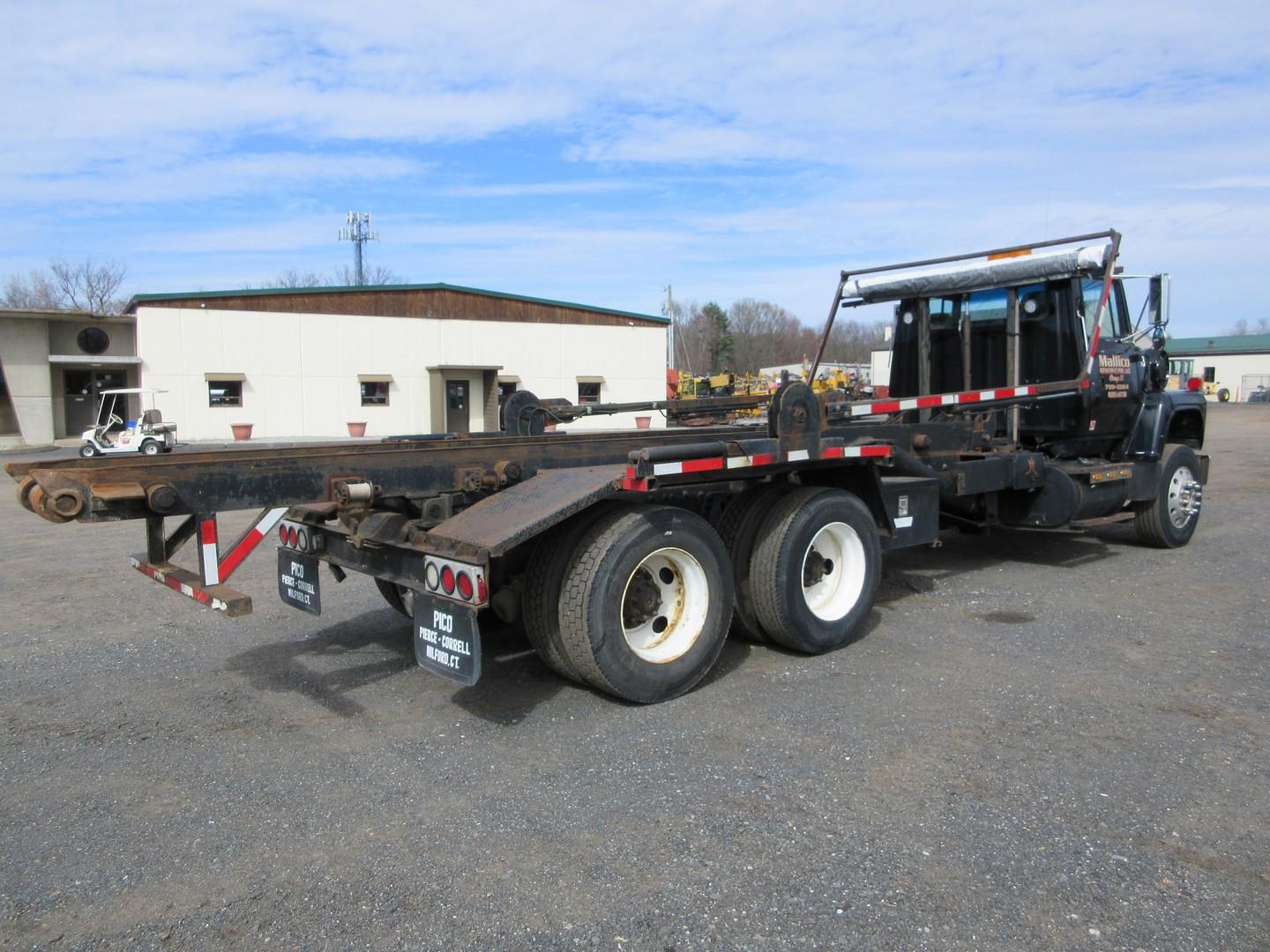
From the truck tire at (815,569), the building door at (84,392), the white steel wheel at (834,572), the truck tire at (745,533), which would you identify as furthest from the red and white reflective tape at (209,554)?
the building door at (84,392)

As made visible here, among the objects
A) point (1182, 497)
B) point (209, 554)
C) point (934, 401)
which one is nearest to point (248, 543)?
point (209, 554)

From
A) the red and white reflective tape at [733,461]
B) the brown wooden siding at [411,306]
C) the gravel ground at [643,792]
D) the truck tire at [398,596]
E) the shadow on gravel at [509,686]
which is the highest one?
the brown wooden siding at [411,306]

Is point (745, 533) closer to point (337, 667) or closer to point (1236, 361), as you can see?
point (337, 667)

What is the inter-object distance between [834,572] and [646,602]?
5.17 feet

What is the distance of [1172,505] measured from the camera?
9102 millimetres

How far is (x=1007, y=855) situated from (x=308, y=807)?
8.60 ft

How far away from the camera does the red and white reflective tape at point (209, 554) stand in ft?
14.3

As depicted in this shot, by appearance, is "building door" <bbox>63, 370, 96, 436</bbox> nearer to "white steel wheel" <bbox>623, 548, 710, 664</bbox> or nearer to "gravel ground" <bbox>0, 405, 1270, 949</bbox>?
"gravel ground" <bbox>0, 405, 1270, 949</bbox>

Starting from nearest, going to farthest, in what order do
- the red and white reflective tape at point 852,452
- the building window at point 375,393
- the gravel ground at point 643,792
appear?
the gravel ground at point 643,792 → the red and white reflective tape at point 852,452 → the building window at point 375,393

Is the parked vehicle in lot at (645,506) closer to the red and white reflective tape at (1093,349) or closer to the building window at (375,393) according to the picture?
the red and white reflective tape at (1093,349)

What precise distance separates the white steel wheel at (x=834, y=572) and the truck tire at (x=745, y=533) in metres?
0.38

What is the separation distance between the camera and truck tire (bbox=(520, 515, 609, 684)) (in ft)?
15.3

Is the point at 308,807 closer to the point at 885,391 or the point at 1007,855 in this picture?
the point at 1007,855

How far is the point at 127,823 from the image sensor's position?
3660 mm
